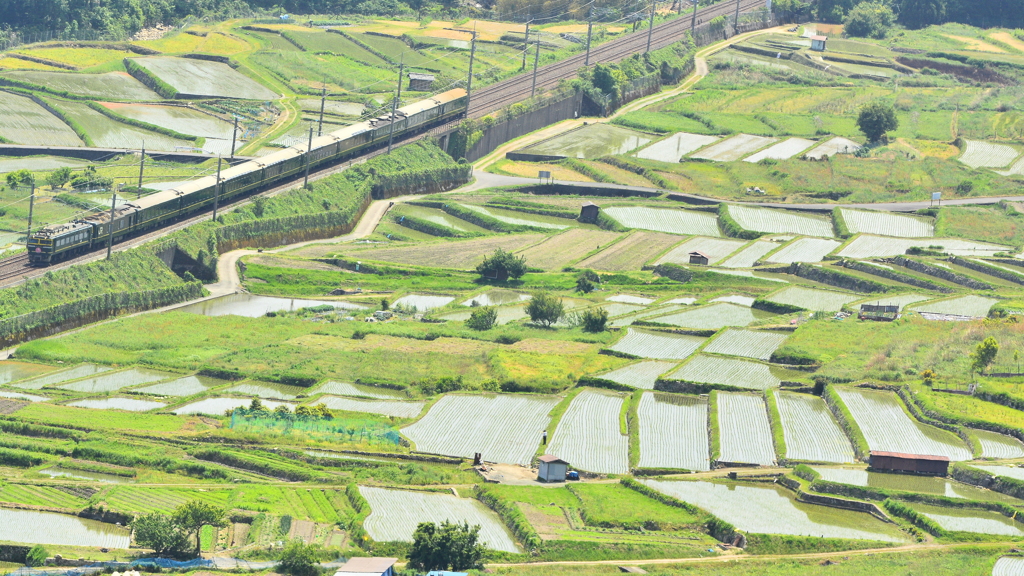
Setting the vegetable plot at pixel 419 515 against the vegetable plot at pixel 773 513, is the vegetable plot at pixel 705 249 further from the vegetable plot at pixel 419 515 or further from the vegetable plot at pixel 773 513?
the vegetable plot at pixel 419 515

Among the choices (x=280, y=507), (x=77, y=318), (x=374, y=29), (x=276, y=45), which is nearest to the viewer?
(x=280, y=507)

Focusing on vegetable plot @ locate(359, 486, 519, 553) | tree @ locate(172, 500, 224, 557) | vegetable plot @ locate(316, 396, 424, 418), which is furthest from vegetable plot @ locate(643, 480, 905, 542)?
tree @ locate(172, 500, 224, 557)

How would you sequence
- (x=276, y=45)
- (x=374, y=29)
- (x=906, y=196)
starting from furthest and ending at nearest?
1. (x=374, y=29)
2. (x=276, y=45)
3. (x=906, y=196)

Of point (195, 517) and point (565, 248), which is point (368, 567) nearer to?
point (195, 517)

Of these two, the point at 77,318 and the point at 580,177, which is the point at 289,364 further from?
the point at 580,177

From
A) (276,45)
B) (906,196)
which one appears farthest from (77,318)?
(276,45)

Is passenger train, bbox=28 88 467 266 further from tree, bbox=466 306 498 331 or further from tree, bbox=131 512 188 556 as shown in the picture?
tree, bbox=131 512 188 556

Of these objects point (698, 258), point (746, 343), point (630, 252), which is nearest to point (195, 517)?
point (746, 343)
